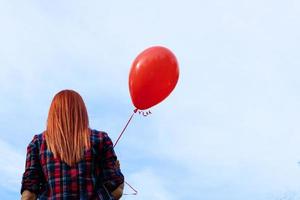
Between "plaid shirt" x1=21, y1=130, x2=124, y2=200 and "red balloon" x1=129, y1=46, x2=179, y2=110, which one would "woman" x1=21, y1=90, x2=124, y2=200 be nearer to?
"plaid shirt" x1=21, y1=130, x2=124, y2=200

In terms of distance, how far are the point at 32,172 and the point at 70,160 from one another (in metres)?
0.28

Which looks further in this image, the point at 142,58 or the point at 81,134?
the point at 142,58

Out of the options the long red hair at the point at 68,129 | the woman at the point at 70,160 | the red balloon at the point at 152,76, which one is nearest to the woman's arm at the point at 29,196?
the woman at the point at 70,160

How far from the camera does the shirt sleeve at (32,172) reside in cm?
313

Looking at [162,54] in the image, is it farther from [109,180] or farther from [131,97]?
[109,180]

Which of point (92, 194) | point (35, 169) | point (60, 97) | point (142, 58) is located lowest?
point (92, 194)

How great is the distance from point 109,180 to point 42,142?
1.63 ft

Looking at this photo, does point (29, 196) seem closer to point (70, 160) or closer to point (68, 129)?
point (70, 160)

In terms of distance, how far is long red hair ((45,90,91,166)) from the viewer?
3074 millimetres

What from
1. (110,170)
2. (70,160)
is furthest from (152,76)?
(70,160)

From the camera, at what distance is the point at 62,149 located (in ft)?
10.1

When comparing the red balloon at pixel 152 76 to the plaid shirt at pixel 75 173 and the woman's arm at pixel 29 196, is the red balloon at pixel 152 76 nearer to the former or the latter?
the plaid shirt at pixel 75 173

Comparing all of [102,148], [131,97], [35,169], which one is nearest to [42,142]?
[35,169]

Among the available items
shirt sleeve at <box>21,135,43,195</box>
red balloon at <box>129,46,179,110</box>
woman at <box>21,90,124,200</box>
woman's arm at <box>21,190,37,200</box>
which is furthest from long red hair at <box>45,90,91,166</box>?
red balloon at <box>129,46,179,110</box>
